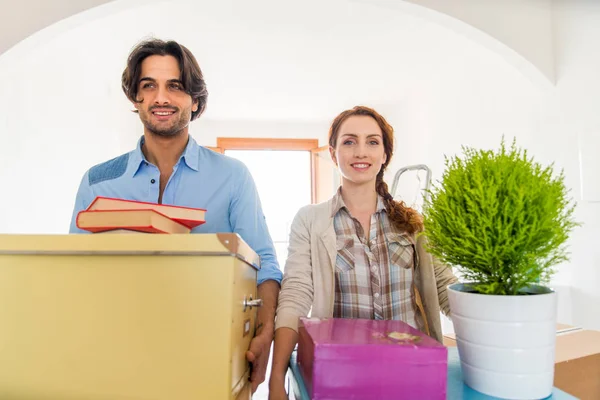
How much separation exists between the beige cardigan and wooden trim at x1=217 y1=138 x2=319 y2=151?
4.66m

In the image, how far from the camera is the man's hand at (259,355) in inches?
29.4

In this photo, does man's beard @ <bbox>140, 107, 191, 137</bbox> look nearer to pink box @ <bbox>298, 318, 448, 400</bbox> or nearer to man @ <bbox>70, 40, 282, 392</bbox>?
man @ <bbox>70, 40, 282, 392</bbox>

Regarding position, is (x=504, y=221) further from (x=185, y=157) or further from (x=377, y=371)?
(x=185, y=157)

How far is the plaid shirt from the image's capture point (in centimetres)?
115

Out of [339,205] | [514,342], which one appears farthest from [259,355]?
[339,205]

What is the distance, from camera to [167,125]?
3.38ft

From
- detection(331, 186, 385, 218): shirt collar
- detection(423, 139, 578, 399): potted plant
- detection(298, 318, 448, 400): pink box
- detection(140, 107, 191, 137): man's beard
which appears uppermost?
detection(140, 107, 191, 137): man's beard

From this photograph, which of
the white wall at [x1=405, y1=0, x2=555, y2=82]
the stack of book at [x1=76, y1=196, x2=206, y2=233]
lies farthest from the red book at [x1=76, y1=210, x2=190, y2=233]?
the white wall at [x1=405, y1=0, x2=555, y2=82]

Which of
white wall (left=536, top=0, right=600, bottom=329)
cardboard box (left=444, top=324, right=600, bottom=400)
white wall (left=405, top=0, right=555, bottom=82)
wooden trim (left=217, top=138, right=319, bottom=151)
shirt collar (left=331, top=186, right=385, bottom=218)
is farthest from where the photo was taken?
wooden trim (left=217, top=138, right=319, bottom=151)

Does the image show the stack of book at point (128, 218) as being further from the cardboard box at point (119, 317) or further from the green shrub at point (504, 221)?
the green shrub at point (504, 221)

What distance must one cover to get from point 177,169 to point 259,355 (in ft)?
1.70

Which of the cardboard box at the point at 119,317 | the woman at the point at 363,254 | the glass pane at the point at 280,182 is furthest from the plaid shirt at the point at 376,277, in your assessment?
the glass pane at the point at 280,182

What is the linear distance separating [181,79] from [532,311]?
0.86 m

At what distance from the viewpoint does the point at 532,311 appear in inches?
23.2
